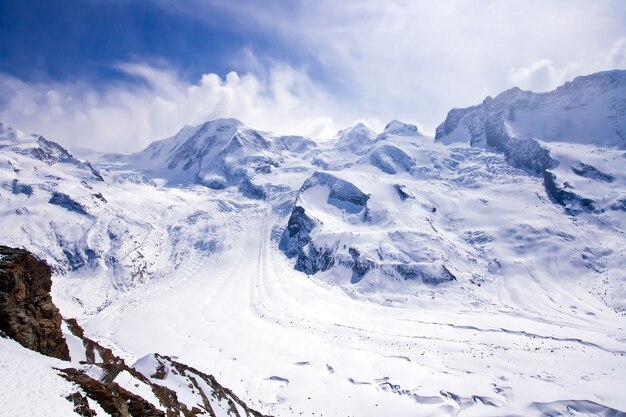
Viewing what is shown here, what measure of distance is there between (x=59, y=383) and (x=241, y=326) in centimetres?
13319

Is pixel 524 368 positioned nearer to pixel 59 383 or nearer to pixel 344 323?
pixel 344 323

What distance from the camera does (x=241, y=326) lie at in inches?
6176

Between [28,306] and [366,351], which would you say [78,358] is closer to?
[28,306]

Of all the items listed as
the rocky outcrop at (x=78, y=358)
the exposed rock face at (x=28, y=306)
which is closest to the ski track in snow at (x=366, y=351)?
the rocky outcrop at (x=78, y=358)

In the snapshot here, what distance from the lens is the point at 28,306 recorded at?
36.1 meters

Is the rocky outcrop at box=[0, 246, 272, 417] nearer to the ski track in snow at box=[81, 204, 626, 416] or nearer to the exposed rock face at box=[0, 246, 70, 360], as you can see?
the exposed rock face at box=[0, 246, 70, 360]

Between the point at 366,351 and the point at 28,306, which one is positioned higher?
the point at 28,306

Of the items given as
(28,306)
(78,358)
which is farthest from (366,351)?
(28,306)

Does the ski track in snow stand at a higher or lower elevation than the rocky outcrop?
lower

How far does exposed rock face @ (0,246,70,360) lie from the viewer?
32956 millimetres

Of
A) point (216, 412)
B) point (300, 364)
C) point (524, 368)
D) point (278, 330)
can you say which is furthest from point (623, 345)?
point (216, 412)

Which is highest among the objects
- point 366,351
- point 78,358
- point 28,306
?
point 28,306

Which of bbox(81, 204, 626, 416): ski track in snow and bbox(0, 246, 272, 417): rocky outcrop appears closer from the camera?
bbox(0, 246, 272, 417): rocky outcrop

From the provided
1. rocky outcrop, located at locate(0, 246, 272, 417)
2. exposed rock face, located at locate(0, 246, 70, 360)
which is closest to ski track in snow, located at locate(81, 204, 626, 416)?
rocky outcrop, located at locate(0, 246, 272, 417)
